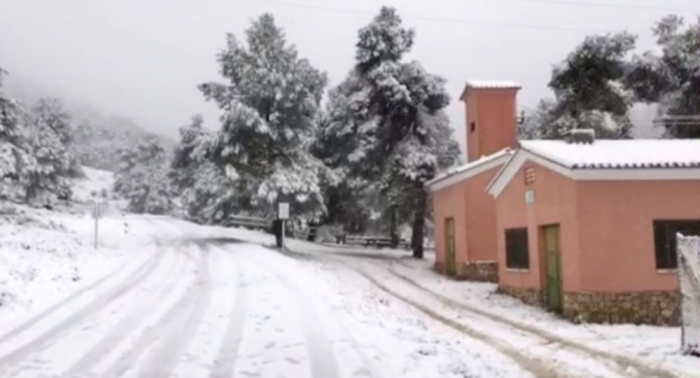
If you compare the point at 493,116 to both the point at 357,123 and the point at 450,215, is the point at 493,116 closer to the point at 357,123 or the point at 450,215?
the point at 450,215

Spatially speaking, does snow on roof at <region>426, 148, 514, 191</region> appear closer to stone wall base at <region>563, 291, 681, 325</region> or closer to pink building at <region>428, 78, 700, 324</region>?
pink building at <region>428, 78, 700, 324</region>

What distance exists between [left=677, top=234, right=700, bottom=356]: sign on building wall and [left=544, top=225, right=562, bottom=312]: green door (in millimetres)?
5483

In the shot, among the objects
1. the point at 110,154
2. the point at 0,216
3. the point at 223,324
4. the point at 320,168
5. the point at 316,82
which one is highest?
the point at 110,154

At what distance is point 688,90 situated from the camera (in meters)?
32.1

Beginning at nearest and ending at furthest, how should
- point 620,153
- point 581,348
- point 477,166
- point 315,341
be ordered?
point 315,341 < point 581,348 < point 620,153 < point 477,166

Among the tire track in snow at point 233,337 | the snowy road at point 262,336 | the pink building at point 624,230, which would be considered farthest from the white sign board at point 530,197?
the tire track in snow at point 233,337

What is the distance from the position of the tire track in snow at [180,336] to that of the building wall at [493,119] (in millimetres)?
15132

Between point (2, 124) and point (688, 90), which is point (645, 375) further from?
point (688, 90)

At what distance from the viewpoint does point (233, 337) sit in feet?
30.8

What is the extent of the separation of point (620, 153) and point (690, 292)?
6.47 m

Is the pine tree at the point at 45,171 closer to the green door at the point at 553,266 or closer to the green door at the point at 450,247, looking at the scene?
the green door at the point at 450,247

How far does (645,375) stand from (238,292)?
25.8 ft

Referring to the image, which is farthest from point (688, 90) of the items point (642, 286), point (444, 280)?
point (642, 286)

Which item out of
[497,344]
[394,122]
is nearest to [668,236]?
[497,344]
